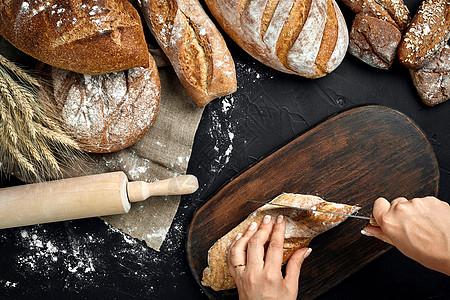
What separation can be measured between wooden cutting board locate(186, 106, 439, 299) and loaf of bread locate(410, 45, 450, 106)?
0.56ft

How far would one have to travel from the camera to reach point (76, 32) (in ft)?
5.01

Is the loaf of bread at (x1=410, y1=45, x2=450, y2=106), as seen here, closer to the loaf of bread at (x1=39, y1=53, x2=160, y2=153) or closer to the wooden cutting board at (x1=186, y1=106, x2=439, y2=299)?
the wooden cutting board at (x1=186, y1=106, x2=439, y2=299)

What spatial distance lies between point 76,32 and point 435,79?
5.57 ft

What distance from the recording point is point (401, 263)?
6.69 feet

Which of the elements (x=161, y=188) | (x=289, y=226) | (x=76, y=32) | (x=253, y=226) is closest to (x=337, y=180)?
(x=289, y=226)

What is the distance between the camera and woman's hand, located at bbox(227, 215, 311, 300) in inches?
68.4

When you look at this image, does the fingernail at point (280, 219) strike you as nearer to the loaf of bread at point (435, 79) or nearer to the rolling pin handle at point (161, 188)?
the rolling pin handle at point (161, 188)

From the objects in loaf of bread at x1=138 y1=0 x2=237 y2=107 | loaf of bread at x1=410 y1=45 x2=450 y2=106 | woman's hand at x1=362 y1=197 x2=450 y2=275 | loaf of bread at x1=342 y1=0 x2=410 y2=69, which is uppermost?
loaf of bread at x1=342 y1=0 x2=410 y2=69

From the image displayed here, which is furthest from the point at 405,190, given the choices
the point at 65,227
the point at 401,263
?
the point at 65,227

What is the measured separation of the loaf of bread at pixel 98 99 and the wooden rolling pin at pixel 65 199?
7.7 inches

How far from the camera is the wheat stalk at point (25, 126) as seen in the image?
1.58 m

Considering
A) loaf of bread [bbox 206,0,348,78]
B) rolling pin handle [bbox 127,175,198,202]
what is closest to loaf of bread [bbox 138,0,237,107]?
loaf of bread [bbox 206,0,348,78]

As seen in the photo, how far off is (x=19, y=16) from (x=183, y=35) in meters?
0.67

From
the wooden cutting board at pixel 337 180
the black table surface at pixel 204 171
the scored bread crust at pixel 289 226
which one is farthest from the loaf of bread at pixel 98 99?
the scored bread crust at pixel 289 226
